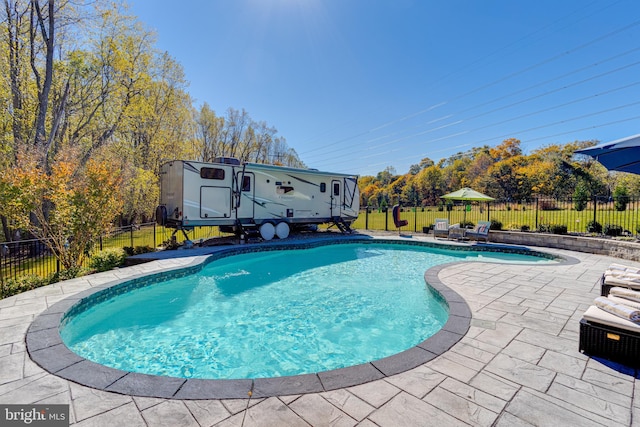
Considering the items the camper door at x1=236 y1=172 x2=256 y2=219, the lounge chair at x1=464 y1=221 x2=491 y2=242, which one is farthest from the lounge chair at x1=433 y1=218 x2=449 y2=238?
the camper door at x1=236 y1=172 x2=256 y2=219

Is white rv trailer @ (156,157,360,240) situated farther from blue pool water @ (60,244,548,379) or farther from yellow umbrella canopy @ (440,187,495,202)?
yellow umbrella canopy @ (440,187,495,202)

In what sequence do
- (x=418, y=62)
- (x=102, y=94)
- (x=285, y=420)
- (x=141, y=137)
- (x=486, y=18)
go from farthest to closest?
(x=418, y=62) → (x=141, y=137) → (x=486, y=18) → (x=102, y=94) → (x=285, y=420)

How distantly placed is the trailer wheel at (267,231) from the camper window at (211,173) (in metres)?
2.46

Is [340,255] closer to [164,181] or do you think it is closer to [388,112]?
[164,181]

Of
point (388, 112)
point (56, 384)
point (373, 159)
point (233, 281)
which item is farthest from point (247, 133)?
point (56, 384)

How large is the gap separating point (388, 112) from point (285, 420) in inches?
1343

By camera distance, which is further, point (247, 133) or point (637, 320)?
point (247, 133)

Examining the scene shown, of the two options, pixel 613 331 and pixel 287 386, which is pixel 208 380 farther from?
pixel 613 331

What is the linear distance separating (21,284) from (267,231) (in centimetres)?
715

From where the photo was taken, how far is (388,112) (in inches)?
1283

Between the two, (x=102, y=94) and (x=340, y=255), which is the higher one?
(x=102, y=94)

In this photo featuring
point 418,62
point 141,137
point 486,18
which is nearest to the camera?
point 486,18

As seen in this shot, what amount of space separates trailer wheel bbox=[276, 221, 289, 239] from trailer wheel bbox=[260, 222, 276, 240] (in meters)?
0.17

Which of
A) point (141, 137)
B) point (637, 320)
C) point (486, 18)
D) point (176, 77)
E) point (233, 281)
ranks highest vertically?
point (486, 18)
